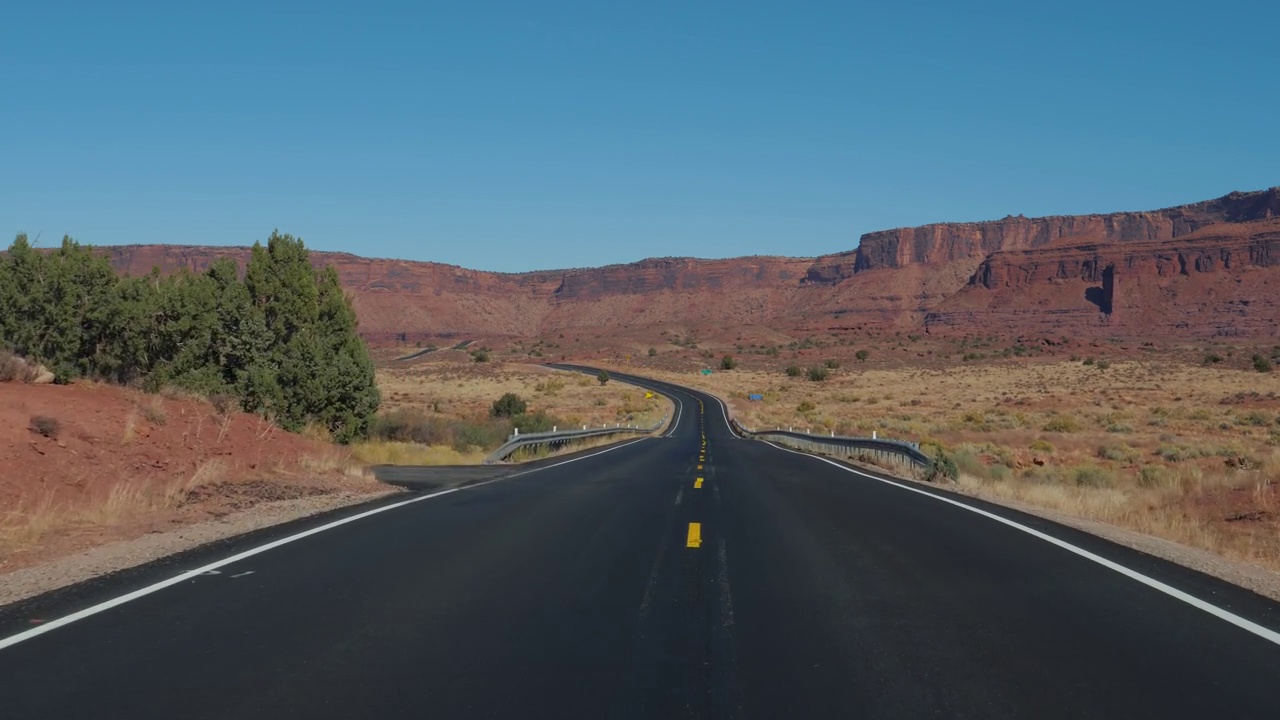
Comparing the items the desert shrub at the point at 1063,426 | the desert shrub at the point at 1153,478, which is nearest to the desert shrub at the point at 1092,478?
the desert shrub at the point at 1153,478

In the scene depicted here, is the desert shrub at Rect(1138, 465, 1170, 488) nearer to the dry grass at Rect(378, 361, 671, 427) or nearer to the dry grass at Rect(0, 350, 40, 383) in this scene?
the dry grass at Rect(0, 350, 40, 383)

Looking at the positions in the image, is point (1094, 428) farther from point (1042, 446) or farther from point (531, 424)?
point (531, 424)

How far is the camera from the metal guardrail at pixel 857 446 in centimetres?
2359

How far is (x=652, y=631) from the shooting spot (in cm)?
681

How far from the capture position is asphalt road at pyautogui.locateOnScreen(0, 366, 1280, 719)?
5.38m

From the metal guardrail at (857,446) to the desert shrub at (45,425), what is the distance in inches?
650

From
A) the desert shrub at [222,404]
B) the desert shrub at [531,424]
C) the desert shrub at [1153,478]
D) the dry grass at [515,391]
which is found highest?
the desert shrub at [222,404]

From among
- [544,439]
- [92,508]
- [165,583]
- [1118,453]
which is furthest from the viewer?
[544,439]

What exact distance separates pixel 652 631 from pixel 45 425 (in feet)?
32.4

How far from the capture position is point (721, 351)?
158 metres

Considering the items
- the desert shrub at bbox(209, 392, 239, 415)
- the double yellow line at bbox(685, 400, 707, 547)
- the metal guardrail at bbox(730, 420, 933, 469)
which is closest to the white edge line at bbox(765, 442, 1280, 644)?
the double yellow line at bbox(685, 400, 707, 547)

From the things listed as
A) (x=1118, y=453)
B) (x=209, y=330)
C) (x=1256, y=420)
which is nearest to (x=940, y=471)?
(x=1118, y=453)

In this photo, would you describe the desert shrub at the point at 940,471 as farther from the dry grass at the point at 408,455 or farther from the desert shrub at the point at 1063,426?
the desert shrub at the point at 1063,426

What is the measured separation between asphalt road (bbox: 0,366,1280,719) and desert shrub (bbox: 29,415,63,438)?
4.25 metres
